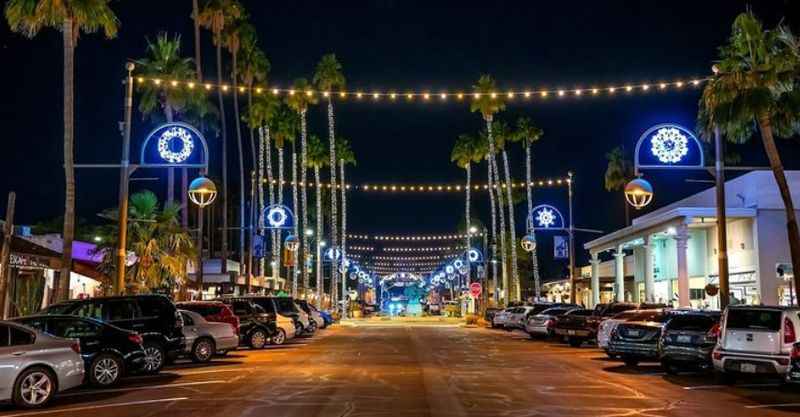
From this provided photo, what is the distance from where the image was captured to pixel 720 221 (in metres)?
28.3

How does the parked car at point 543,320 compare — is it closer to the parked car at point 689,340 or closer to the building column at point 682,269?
the building column at point 682,269

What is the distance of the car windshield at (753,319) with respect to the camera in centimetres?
1838

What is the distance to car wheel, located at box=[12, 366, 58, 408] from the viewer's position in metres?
14.5

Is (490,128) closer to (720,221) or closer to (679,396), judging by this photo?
(720,221)

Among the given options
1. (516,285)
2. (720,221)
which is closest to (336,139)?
(516,285)

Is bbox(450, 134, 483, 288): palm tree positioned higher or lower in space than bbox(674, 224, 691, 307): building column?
higher

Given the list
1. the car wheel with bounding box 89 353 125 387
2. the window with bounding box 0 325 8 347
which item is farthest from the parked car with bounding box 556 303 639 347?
the window with bounding box 0 325 8 347

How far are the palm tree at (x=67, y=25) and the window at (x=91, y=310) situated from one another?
6.88m

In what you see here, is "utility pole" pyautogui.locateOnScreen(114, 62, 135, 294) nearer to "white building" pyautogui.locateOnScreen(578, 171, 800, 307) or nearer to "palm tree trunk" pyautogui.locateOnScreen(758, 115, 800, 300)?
"palm tree trunk" pyautogui.locateOnScreen(758, 115, 800, 300)

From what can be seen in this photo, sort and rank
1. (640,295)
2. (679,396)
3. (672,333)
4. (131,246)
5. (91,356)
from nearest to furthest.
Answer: (679,396), (91,356), (672,333), (131,246), (640,295)

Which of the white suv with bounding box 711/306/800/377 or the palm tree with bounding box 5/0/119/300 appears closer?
the white suv with bounding box 711/306/800/377

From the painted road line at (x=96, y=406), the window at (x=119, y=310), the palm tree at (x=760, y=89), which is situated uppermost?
the palm tree at (x=760, y=89)

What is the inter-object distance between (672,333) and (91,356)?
1299cm

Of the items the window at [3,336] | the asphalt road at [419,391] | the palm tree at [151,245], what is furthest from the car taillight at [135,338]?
the palm tree at [151,245]
